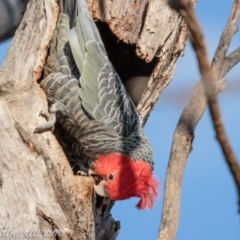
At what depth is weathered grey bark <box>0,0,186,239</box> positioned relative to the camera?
12.1 feet

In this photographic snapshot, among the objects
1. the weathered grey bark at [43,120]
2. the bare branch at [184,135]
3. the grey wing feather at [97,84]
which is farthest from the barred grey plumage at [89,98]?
the bare branch at [184,135]

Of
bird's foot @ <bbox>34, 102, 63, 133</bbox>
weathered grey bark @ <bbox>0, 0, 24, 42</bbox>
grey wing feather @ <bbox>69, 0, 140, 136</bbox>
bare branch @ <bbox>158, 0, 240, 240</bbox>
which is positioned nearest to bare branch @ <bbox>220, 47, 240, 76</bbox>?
bare branch @ <bbox>158, 0, 240, 240</bbox>

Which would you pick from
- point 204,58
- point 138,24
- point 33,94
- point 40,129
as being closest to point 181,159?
point 204,58

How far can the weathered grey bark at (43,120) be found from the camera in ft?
12.1

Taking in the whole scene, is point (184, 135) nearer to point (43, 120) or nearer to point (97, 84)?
point (43, 120)

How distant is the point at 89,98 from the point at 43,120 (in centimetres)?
61

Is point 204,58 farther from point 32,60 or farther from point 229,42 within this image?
point 32,60

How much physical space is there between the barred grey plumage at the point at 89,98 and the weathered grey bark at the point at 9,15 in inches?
48.9

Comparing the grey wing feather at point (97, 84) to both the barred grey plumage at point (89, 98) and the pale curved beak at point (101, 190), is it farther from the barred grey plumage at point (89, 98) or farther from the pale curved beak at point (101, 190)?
the pale curved beak at point (101, 190)

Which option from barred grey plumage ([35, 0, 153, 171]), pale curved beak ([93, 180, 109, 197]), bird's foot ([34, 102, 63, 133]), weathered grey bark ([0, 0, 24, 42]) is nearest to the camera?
bird's foot ([34, 102, 63, 133])

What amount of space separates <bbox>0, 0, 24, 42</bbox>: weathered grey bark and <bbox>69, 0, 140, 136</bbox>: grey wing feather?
125cm

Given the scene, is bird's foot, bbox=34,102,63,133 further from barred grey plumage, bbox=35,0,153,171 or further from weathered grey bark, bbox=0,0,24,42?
weathered grey bark, bbox=0,0,24,42

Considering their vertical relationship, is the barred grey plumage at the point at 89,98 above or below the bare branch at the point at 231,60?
below

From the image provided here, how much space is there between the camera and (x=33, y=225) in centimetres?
357
